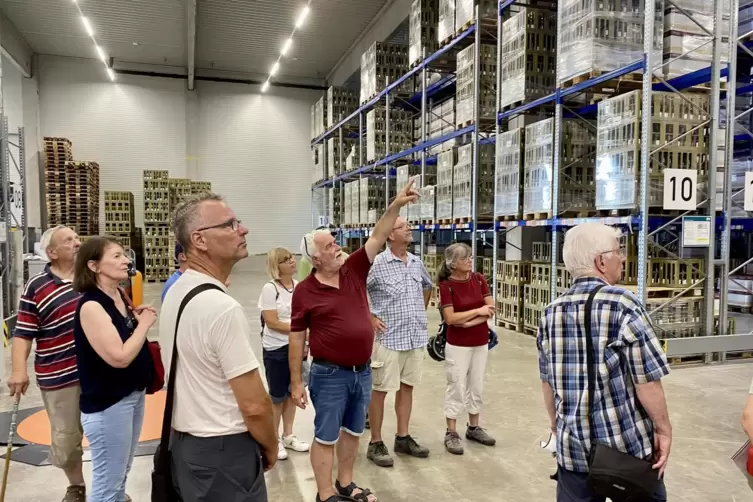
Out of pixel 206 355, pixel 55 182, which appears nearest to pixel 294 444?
pixel 206 355

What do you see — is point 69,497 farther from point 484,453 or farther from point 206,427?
point 484,453

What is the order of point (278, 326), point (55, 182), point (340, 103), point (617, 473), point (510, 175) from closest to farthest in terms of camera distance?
point (617, 473), point (278, 326), point (510, 175), point (55, 182), point (340, 103)

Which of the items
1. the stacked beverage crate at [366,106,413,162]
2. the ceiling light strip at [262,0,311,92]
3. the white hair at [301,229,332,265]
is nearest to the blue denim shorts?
the white hair at [301,229,332,265]

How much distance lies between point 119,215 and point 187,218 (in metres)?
19.2

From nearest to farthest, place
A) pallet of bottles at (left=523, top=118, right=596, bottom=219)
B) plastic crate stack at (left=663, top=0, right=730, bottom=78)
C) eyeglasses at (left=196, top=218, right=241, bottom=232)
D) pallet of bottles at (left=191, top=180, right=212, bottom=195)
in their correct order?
eyeglasses at (left=196, top=218, right=241, bottom=232) → plastic crate stack at (left=663, top=0, right=730, bottom=78) → pallet of bottles at (left=523, top=118, right=596, bottom=219) → pallet of bottles at (left=191, top=180, right=212, bottom=195)

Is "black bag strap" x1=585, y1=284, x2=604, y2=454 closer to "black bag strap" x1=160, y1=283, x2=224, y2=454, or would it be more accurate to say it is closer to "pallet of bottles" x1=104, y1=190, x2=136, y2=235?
"black bag strap" x1=160, y1=283, x2=224, y2=454

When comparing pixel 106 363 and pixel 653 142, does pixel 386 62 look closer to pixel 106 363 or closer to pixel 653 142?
pixel 653 142

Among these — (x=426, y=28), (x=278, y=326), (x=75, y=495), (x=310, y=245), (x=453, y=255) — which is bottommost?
(x=75, y=495)

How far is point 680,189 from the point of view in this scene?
263 inches

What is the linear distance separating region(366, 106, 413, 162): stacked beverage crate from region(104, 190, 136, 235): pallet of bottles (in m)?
9.59

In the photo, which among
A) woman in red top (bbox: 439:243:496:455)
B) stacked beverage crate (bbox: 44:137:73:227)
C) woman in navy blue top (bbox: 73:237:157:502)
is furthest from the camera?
stacked beverage crate (bbox: 44:137:73:227)

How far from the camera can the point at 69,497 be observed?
333 centimetres

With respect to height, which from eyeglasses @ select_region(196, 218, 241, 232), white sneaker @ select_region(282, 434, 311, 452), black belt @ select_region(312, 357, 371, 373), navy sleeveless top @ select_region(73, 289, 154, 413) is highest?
eyeglasses @ select_region(196, 218, 241, 232)

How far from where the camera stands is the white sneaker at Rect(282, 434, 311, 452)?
4.40m
